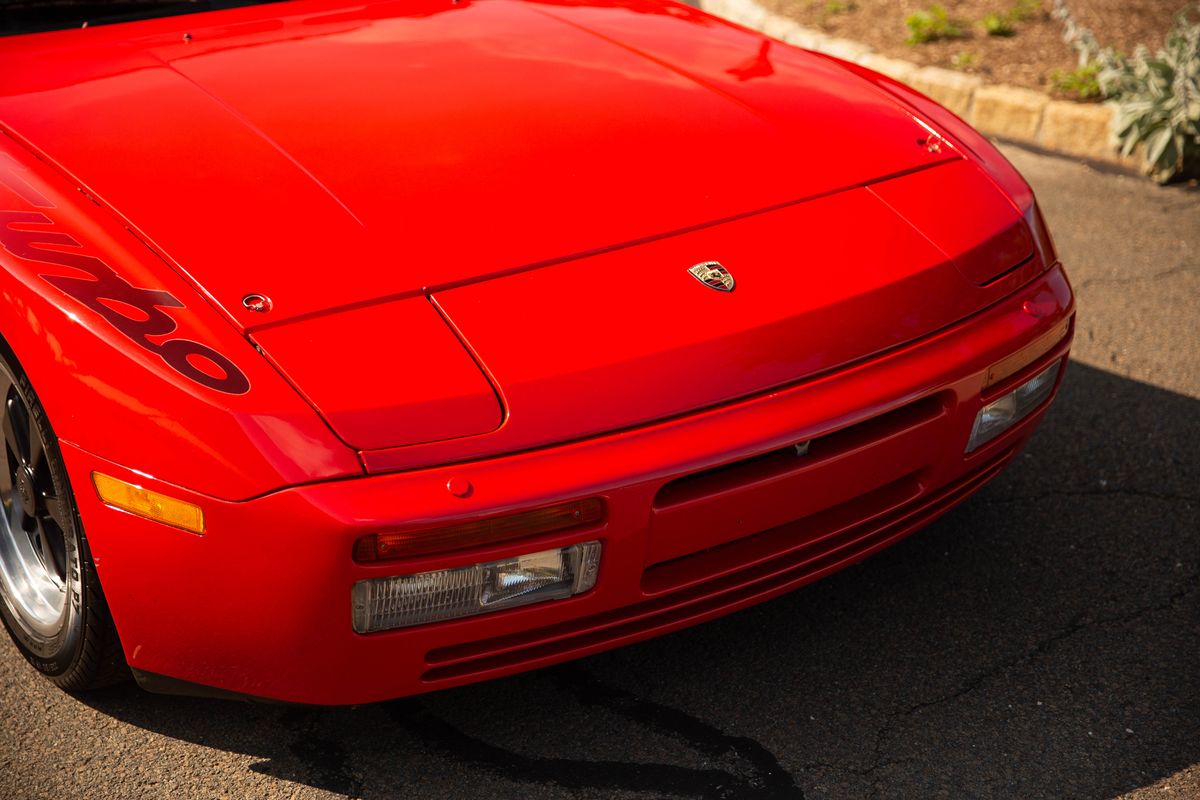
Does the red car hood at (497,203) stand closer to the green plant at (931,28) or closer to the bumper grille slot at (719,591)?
the bumper grille slot at (719,591)

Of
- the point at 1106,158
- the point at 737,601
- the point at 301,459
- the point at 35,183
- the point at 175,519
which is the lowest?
the point at 1106,158

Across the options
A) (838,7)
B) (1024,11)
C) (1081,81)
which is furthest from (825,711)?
(838,7)

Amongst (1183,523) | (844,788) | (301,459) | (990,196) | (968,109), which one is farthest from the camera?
(968,109)

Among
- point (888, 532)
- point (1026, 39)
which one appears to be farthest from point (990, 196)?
point (1026, 39)

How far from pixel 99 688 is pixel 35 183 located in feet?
3.03

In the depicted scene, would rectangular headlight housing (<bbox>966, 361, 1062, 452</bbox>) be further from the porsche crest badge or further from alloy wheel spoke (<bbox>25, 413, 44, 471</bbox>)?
alloy wheel spoke (<bbox>25, 413, 44, 471</bbox>)

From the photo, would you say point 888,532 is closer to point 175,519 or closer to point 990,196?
point 990,196

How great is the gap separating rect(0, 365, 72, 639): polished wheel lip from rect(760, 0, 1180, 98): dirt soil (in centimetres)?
476

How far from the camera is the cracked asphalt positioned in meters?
2.15

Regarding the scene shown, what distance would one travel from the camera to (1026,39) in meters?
6.27

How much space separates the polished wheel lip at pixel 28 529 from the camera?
2.25m

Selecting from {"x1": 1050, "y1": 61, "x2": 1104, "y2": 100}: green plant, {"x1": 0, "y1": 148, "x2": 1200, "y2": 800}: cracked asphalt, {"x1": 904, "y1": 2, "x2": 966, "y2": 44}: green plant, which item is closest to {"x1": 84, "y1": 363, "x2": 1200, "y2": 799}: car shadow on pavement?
{"x1": 0, "y1": 148, "x2": 1200, "y2": 800}: cracked asphalt

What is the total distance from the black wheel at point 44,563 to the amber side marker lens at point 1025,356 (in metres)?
1.60

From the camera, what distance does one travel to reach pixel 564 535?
1869mm
